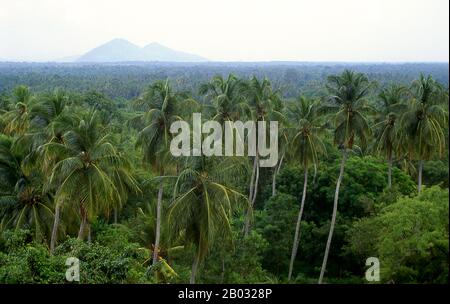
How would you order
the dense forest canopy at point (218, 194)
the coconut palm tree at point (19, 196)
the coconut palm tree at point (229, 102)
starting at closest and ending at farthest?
the dense forest canopy at point (218, 194) < the coconut palm tree at point (19, 196) < the coconut palm tree at point (229, 102)

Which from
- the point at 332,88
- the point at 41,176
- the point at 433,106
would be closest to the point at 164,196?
the point at 41,176

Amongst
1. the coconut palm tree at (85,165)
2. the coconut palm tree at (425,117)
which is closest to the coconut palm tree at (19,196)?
the coconut palm tree at (85,165)

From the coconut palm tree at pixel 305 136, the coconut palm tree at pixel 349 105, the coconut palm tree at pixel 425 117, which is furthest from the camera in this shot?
the coconut palm tree at pixel 305 136

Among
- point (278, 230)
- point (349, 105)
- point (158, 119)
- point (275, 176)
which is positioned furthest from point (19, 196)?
point (275, 176)

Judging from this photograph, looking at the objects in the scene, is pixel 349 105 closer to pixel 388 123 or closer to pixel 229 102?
pixel 388 123

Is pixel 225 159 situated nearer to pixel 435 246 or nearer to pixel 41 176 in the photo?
pixel 435 246

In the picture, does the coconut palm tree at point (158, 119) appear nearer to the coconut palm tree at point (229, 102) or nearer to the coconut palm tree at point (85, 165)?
the coconut palm tree at point (85, 165)
